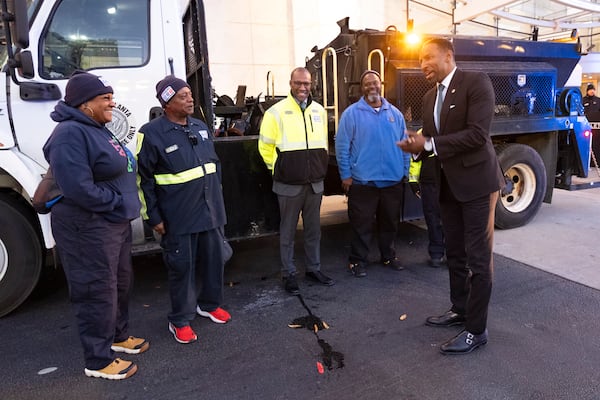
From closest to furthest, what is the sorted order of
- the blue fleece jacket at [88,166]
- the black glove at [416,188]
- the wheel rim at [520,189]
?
the blue fleece jacket at [88,166]
the black glove at [416,188]
the wheel rim at [520,189]

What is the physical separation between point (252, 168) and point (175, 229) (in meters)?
1.18

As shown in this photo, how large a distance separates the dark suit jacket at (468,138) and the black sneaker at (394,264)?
1766mm

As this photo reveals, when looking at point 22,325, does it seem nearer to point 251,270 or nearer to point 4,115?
point 4,115

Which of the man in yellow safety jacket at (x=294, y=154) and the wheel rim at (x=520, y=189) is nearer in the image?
the man in yellow safety jacket at (x=294, y=154)

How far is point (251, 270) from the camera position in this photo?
15.0 ft

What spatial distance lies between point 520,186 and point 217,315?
4.25 m

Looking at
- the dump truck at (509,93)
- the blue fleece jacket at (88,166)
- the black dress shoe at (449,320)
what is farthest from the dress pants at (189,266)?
the dump truck at (509,93)

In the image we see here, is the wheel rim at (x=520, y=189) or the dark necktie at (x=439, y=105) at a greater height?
the dark necktie at (x=439, y=105)

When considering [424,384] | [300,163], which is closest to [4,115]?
[300,163]

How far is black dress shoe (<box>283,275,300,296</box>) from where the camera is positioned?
12.9 ft

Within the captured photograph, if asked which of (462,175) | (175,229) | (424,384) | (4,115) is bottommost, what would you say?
(424,384)

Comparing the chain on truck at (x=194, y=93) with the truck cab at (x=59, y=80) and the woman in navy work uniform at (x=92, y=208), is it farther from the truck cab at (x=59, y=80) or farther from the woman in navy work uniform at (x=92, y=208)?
the woman in navy work uniform at (x=92, y=208)

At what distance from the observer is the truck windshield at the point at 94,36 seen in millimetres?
3295

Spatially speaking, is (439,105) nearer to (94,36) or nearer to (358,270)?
(358,270)
